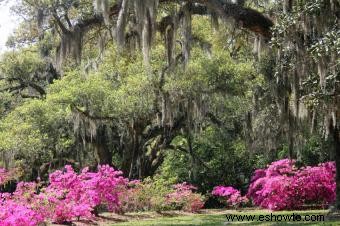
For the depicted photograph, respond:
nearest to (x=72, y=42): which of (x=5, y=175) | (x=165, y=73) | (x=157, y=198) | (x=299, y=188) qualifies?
(x=165, y=73)

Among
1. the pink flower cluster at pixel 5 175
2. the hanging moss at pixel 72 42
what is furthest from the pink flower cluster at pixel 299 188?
the pink flower cluster at pixel 5 175

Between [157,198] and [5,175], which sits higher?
[5,175]

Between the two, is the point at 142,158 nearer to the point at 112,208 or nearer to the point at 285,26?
the point at 112,208

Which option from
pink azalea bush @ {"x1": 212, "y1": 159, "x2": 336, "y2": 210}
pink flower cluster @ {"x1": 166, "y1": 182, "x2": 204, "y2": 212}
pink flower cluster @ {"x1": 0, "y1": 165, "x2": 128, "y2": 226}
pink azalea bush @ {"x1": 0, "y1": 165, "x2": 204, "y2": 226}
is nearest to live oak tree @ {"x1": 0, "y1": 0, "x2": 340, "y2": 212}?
pink azalea bush @ {"x1": 212, "y1": 159, "x2": 336, "y2": 210}

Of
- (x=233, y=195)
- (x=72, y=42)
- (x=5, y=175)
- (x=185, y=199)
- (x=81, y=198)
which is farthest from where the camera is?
(x=233, y=195)

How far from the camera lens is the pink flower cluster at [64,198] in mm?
10221

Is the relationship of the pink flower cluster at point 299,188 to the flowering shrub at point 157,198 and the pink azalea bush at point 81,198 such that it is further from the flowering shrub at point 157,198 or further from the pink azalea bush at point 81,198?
the pink azalea bush at point 81,198

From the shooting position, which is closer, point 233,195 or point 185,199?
point 185,199

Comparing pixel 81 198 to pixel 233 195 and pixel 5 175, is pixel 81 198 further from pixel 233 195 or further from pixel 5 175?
pixel 233 195

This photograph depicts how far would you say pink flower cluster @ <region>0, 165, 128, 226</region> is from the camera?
402 inches

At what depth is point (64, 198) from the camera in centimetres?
1396

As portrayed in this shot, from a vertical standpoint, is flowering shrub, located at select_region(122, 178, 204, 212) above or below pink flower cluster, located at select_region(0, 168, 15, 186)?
below

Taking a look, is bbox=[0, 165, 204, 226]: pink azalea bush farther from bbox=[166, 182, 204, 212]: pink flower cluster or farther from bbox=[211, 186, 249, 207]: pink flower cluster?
bbox=[211, 186, 249, 207]: pink flower cluster

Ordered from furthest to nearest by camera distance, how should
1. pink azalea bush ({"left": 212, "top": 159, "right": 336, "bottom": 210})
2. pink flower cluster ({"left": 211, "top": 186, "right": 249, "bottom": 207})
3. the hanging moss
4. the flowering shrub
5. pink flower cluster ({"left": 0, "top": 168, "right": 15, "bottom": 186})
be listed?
pink flower cluster ({"left": 211, "top": 186, "right": 249, "bottom": 207}) < pink flower cluster ({"left": 0, "top": 168, "right": 15, "bottom": 186}) < the flowering shrub < pink azalea bush ({"left": 212, "top": 159, "right": 336, "bottom": 210}) < the hanging moss
